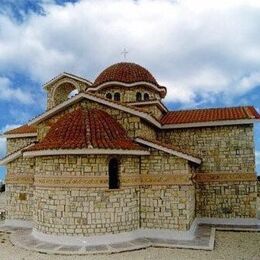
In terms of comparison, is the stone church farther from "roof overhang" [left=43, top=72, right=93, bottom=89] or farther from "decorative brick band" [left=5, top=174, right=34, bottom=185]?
"roof overhang" [left=43, top=72, right=93, bottom=89]

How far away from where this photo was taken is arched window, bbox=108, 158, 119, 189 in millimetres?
11422

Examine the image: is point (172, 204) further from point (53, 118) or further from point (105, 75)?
point (105, 75)

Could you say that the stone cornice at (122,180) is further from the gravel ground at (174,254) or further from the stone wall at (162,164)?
the gravel ground at (174,254)

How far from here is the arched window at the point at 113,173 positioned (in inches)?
450

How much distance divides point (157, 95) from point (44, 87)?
611cm

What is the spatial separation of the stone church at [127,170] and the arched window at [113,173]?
0.11ft

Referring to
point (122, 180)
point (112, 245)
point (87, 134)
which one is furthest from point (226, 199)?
point (87, 134)

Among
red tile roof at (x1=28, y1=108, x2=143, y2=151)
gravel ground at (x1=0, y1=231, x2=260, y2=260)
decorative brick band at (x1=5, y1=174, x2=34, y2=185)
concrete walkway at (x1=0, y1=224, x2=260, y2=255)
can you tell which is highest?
red tile roof at (x1=28, y1=108, x2=143, y2=151)

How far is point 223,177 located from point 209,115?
2.92 m

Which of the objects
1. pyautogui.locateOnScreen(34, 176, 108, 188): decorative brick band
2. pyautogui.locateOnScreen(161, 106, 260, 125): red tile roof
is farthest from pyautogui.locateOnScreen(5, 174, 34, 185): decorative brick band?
pyautogui.locateOnScreen(161, 106, 260, 125): red tile roof

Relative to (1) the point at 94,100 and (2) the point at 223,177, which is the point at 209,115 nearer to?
(2) the point at 223,177

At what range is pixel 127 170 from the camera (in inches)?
455

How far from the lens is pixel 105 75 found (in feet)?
58.5

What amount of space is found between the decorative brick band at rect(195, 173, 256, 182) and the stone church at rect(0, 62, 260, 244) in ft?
0.14
